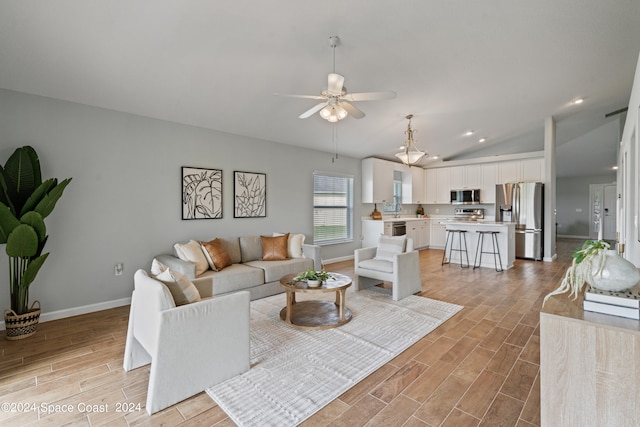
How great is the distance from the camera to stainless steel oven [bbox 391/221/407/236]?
737 centimetres

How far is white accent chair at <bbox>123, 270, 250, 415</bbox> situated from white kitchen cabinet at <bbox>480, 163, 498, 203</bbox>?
771 centimetres

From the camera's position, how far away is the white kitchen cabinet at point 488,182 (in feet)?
25.7

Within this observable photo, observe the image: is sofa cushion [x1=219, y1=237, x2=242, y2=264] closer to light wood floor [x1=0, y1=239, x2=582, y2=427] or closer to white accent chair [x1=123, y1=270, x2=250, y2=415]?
light wood floor [x1=0, y1=239, x2=582, y2=427]

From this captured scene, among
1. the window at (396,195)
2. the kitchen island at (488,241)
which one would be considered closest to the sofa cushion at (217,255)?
the kitchen island at (488,241)

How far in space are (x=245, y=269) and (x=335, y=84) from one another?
2.66m

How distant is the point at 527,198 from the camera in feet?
22.7

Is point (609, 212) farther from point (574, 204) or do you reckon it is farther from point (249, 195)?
point (249, 195)

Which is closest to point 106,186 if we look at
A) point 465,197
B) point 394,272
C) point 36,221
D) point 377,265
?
point 36,221

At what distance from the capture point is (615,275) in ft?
4.27

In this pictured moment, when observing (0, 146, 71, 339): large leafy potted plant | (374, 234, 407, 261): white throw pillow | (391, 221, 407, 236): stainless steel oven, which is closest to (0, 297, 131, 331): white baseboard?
(0, 146, 71, 339): large leafy potted plant

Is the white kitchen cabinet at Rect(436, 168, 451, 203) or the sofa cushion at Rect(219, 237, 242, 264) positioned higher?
the white kitchen cabinet at Rect(436, 168, 451, 203)

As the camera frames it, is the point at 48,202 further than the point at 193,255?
No

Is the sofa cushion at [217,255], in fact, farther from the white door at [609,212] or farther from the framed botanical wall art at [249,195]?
the white door at [609,212]

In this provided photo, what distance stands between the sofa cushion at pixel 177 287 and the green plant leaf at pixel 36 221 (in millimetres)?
1623
